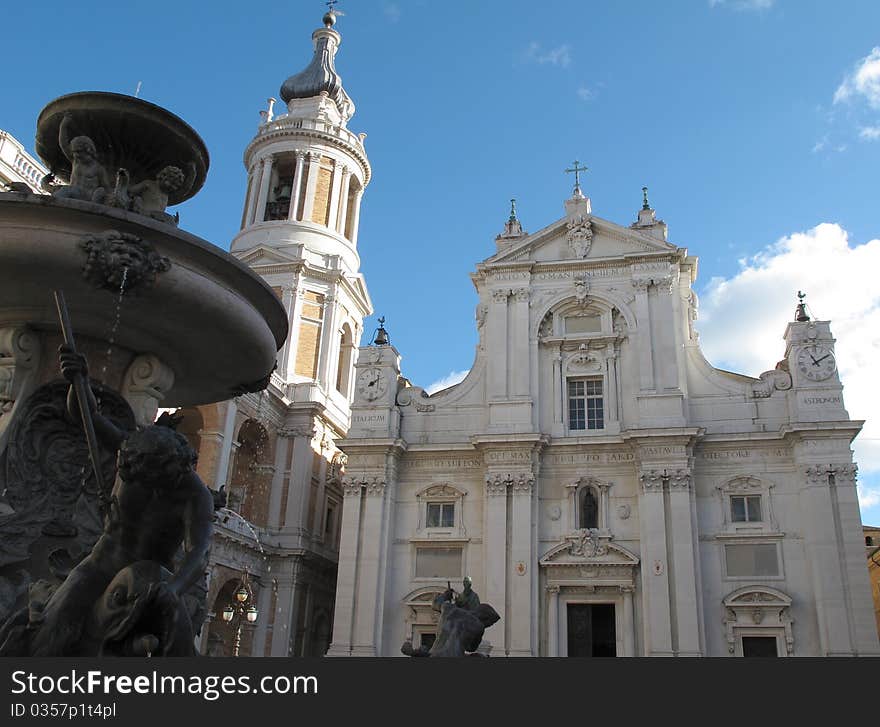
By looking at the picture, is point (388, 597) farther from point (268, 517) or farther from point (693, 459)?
point (693, 459)

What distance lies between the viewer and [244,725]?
2.88 meters

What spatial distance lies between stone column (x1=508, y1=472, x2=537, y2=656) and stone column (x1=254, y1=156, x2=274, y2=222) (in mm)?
18323

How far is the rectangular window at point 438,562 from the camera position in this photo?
28219 millimetres

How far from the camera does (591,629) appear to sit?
26.8 metres

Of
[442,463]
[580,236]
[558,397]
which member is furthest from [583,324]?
[442,463]

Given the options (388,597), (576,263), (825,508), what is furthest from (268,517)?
(825,508)

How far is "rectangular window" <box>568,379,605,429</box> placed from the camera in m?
29.5

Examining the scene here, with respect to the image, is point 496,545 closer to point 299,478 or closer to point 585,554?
point 585,554

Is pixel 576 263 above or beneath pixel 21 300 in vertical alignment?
above

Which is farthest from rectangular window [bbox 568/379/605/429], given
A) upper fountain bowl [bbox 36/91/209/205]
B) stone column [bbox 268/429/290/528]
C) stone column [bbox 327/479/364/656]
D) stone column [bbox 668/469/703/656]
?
upper fountain bowl [bbox 36/91/209/205]

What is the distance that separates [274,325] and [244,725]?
5.10 meters

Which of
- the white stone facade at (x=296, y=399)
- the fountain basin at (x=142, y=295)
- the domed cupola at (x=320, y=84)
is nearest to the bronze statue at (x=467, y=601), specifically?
the fountain basin at (x=142, y=295)

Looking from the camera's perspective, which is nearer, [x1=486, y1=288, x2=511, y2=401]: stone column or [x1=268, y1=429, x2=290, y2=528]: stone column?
[x1=486, y1=288, x2=511, y2=401]: stone column

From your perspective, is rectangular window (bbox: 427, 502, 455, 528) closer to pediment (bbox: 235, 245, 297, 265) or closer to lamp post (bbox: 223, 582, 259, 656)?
lamp post (bbox: 223, 582, 259, 656)
